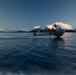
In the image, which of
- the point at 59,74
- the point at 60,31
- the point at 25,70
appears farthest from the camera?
the point at 60,31

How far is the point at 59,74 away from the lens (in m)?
6.39

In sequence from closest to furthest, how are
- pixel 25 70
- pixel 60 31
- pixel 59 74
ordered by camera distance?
pixel 59 74
pixel 25 70
pixel 60 31

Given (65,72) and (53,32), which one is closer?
(65,72)

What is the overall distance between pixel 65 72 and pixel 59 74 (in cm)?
52

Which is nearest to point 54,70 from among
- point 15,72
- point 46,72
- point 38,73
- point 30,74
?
point 46,72

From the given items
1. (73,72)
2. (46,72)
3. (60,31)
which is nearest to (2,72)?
(46,72)

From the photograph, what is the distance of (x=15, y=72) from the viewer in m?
6.66

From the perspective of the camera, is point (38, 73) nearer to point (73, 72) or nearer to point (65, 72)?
point (65, 72)

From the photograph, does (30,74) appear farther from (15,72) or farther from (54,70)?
(54,70)

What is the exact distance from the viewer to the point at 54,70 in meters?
6.99

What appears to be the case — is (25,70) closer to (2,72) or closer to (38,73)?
(38,73)

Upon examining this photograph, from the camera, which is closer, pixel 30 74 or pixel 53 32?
pixel 30 74

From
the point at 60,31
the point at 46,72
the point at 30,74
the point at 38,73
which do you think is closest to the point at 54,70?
the point at 46,72

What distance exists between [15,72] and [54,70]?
2.34 m
